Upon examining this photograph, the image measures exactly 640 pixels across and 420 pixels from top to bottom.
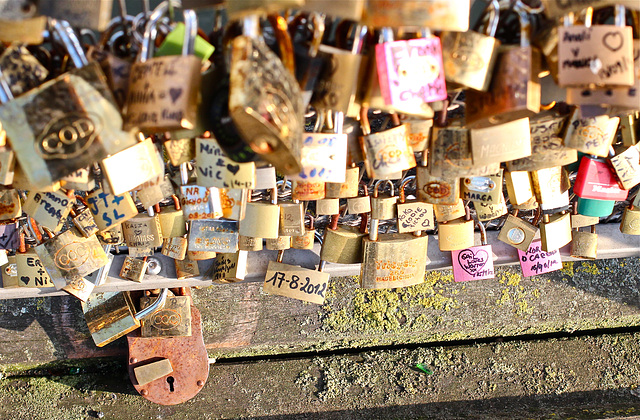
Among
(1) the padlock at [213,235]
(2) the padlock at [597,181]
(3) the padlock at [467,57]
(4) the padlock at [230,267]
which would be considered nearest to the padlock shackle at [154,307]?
(4) the padlock at [230,267]

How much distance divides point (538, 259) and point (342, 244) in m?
0.82

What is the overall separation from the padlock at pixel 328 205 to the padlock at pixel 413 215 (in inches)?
8.2

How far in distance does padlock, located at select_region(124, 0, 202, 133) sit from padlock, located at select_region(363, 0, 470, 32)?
0.33 meters

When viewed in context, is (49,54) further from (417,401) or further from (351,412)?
(417,401)

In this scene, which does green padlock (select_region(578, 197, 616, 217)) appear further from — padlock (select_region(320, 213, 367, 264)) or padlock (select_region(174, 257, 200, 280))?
padlock (select_region(174, 257, 200, 280))

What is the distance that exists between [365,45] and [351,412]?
1678mm

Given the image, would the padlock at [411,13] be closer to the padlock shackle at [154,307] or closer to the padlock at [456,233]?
the padlock at [456,233]

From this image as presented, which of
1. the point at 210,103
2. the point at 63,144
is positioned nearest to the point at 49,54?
the point at 63,144

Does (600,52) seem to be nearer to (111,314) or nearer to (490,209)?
(490,209)

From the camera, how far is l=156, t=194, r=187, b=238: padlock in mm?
1593

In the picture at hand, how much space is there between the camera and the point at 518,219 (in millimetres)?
1804

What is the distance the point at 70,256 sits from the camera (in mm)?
1568

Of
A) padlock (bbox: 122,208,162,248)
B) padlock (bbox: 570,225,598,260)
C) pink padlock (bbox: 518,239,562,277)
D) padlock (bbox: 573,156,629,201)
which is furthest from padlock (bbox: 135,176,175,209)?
padlock (bbox: 570,225,598,260)

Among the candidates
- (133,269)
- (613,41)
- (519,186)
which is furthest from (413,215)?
(133,269)
